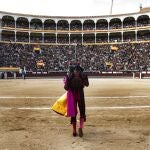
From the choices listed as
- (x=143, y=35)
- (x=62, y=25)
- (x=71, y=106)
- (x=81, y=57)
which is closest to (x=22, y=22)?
(x=62, y=25)

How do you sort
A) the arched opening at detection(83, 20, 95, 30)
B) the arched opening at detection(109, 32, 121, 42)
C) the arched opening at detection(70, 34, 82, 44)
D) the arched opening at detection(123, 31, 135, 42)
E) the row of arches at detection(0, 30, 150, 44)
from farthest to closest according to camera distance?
1. the arched opening at detection(83, 20, 95, 30)
2. the arched opening at detection(70, 34, 82, 44)
3. the arched opening at detection(109, 32, 121, 42)
4. the arched opening at detection(123, 31, 135, 42)
5. the row of arches at detection(0, 30, 150, 44)

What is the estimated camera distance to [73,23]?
244ft

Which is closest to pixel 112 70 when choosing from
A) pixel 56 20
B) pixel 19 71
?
pixel 19 71

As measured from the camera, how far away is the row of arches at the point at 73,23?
70.6 metres

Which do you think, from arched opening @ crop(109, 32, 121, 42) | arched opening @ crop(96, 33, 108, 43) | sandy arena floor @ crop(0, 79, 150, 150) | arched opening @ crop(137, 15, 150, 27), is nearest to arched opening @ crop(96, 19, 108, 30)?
arched opening @ crop(96, 33, 108, 43)

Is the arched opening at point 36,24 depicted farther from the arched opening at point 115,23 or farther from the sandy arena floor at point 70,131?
the sandy arena floor at point 70,131

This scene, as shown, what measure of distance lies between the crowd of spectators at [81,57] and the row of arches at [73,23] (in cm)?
612

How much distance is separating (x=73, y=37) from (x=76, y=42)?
9.80 ft

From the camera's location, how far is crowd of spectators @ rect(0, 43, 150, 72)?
60.0 meters

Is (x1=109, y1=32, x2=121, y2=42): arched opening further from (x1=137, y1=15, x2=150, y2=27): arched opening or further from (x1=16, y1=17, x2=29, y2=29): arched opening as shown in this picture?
(x1=16, y1=17, x2=29, y2=29): arched opening

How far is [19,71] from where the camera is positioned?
53.8 meters

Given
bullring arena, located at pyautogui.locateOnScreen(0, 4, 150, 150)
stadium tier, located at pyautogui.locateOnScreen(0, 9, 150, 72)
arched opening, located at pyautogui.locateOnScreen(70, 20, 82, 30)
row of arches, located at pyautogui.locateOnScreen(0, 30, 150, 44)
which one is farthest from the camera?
arched opening, located at pyautogui.locateOnScreen(70, 20, 82, 30)

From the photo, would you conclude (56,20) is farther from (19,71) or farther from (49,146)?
(49,146)

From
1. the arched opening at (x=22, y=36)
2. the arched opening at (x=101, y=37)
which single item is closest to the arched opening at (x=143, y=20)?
the arched opening at (x=101, y=37)
